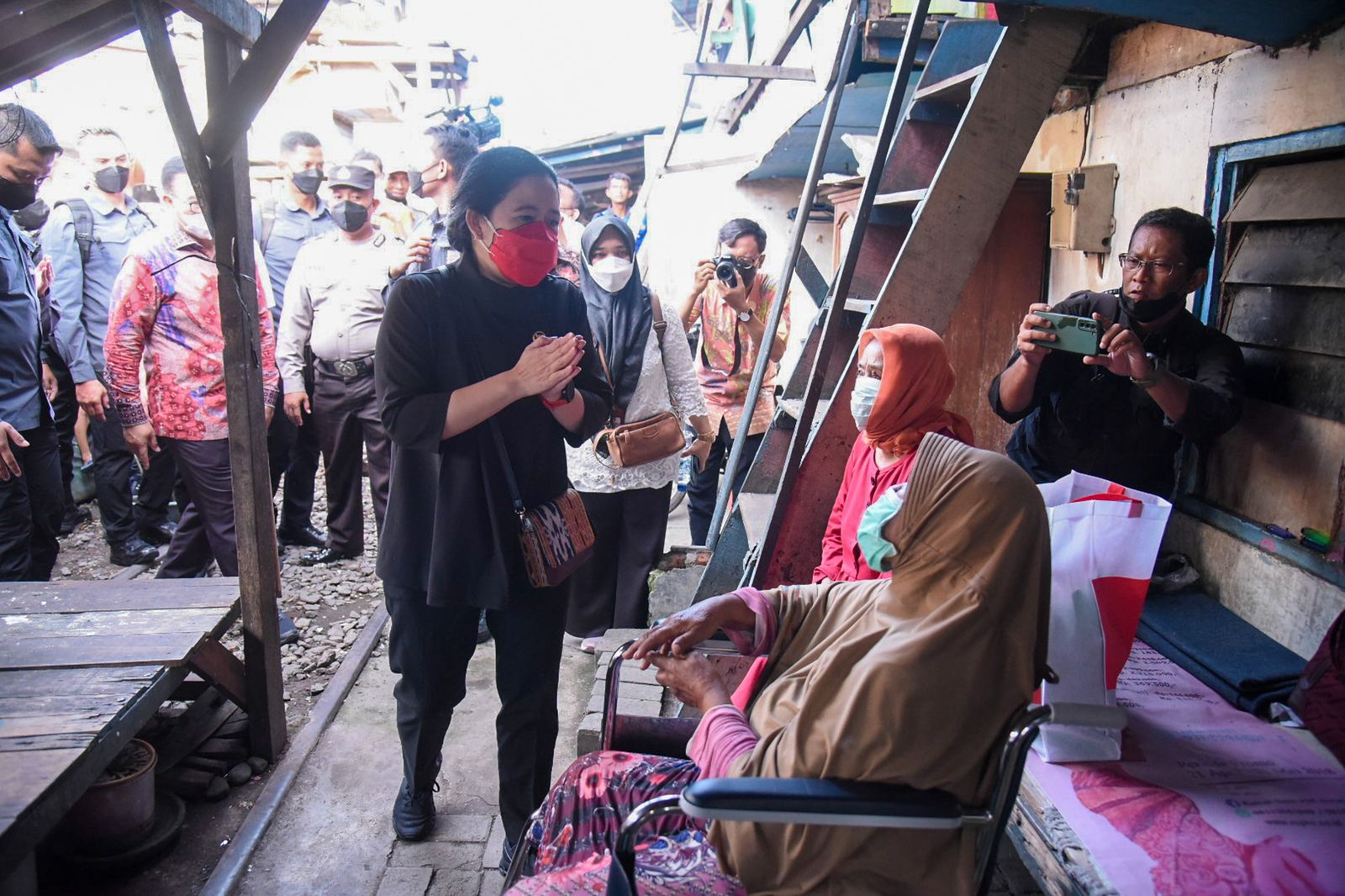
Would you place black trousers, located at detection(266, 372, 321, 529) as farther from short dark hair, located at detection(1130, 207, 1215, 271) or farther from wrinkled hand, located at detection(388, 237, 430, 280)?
short dark hair, located at detection(1130, 207, 1215, 271)

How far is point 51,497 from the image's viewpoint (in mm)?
3820

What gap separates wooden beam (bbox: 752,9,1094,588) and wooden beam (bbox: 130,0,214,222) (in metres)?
2.25

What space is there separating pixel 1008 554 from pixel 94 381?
5079mm

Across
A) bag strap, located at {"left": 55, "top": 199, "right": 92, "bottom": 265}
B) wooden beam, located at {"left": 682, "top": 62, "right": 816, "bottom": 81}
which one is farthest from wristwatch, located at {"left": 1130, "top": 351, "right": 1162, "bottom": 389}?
bag strap, located at {"left": 55, "top": 199, "right": 92, "bottom": 265}

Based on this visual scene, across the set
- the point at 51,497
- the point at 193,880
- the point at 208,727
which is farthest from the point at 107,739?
the point at 51,497

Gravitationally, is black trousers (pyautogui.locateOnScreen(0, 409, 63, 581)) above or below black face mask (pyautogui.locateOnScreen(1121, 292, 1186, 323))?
below

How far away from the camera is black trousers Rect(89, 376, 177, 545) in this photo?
5.39 meters

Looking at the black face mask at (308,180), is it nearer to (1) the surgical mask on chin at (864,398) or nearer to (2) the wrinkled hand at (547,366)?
(2) the wrinkled hand at (547,366)

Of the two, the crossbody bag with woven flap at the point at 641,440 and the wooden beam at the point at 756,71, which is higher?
the wooden beam at the point at 756,71

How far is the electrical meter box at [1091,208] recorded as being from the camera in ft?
11.8

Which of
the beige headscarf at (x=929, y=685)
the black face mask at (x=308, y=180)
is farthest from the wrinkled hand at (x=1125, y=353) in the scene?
the black face mask at (x=308, y=180)

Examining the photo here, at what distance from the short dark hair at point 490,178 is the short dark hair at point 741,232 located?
2.43 meters

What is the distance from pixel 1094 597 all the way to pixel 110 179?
6073mm

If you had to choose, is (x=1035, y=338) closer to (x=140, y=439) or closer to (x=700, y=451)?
(x=700, y=451)
